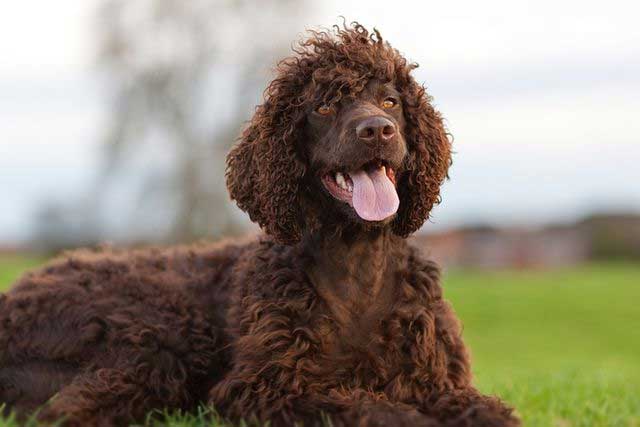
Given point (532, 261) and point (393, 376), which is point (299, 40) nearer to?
→ point (393, 376)

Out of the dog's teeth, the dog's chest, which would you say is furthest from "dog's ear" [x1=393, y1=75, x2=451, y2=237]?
the dog's chest

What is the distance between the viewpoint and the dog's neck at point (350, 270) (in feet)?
18.9

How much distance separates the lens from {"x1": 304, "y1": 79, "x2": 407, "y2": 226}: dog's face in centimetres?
530

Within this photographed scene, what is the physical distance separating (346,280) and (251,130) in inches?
45.4

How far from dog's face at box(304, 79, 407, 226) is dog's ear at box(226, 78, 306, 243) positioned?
122 millimetres

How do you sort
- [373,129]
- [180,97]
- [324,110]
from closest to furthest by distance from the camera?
[373,129], [324,110], [180,97]

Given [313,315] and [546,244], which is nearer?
[313,315]

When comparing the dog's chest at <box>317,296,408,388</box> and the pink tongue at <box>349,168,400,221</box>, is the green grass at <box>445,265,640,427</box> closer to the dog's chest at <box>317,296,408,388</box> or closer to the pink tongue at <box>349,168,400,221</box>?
the dog's chest at <box>317,296,408,388</box>

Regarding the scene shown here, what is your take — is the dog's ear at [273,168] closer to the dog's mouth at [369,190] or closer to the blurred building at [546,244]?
the dog's mouth at [369,190]

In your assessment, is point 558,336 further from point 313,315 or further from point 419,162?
point 313,315

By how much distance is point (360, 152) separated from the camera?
529cm

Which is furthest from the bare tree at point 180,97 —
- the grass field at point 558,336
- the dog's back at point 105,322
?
the dog's back at point 105,322

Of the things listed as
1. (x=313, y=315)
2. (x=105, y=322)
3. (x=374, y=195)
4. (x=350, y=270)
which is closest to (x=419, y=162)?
(x=374, y=195)

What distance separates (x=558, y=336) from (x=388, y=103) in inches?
877
